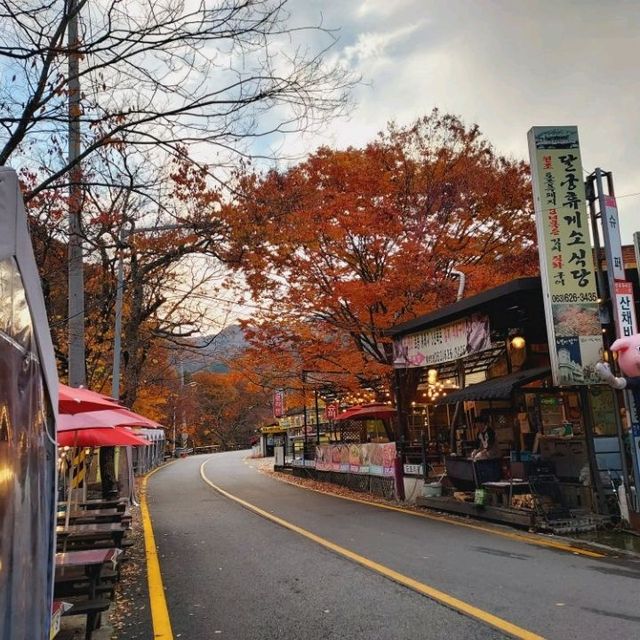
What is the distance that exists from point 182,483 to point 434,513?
16.5m

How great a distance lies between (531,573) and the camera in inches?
314

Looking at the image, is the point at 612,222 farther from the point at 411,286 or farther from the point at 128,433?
the point at 128,433

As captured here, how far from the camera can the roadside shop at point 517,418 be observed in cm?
1210

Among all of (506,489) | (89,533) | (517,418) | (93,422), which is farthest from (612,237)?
(89,533)

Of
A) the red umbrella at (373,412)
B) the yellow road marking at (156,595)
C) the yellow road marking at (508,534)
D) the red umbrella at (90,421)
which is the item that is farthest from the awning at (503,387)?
the red umbrella at (373,412)

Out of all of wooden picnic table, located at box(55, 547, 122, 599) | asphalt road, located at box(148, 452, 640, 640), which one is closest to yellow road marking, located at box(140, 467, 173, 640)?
asphalt road, located at box(148, 452, 640, 640)

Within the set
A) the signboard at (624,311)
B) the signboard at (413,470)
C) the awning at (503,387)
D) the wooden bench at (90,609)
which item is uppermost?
the signboard at (624,311)

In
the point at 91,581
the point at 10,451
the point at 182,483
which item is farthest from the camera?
the point at 182,483

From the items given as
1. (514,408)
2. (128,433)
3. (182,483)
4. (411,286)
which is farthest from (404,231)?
(182,483)

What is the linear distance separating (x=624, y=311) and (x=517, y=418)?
602cm

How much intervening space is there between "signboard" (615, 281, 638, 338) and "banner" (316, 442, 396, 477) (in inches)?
358

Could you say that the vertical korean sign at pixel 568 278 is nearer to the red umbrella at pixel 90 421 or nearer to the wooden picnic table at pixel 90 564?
the red umbrella at pixel 90 421

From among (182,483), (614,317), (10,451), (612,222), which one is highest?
(612,222)

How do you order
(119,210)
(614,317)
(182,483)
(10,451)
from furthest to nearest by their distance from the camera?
(182,483), (119,210), (614,317), (10,451)
